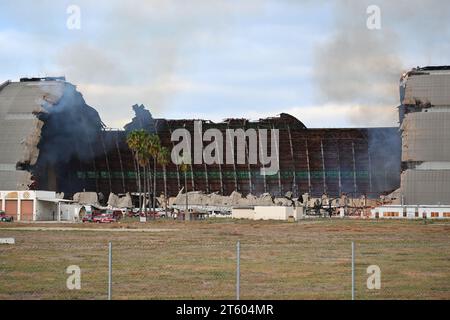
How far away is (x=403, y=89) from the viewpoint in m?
160

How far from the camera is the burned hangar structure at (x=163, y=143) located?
557 ft

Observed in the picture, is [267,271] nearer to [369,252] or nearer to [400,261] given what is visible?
[400,261]

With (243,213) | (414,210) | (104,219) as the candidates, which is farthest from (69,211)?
(414,210)

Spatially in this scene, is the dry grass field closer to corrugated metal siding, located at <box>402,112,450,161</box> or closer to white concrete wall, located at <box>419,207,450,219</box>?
white concrete wall, located at <box>419,207,450,219</box>

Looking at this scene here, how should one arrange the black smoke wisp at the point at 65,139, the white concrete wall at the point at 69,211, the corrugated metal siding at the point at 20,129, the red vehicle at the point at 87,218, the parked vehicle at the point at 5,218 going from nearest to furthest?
1. the parked vehicle at the point at 5,218
2. the red vehicle at the point at 87,218
3. the white concrete wall at the point at 69,211
4. the corrugated metal siding at the point at 20,129
5. the black smoke wisp at the point at 65,139

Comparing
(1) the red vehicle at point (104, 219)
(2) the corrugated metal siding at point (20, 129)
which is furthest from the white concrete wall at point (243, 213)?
(2) the corrugated metal siding at point (20, 129)

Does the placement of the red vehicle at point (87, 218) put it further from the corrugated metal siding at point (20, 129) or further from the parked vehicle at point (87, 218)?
the corrugated metal siding at point (20, 129)

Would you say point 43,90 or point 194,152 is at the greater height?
point 43,90

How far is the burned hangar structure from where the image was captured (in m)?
170

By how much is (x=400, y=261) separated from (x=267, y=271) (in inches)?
330

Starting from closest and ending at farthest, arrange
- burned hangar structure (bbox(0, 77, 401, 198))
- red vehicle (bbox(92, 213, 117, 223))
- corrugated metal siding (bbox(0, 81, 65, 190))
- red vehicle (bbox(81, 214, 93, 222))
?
red vehicle (bbox(92, 213, 117, 223))
red vehicle (bbox(81, 214, 93, 222))
corrugated metal siding (bbox(0, 81, 65, 190))
burned hangar structure (bbox(0, 77, 401, 198))

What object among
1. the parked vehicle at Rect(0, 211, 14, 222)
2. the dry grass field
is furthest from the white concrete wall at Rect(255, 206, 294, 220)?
the dry grass field

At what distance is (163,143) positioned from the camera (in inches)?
7239
